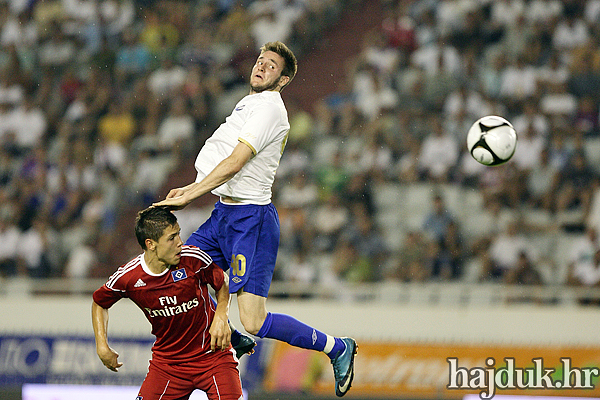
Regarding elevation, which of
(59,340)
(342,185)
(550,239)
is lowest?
(59,340)

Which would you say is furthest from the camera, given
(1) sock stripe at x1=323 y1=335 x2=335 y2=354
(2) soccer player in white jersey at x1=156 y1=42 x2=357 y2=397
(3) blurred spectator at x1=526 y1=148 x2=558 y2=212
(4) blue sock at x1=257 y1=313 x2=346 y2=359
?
(3) blurred spectator at x1=526 y1=148 x2=558 y2=212

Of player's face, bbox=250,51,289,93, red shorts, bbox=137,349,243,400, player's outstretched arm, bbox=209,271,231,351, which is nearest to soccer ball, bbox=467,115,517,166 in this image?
player's face, bbox=250,51,289,93

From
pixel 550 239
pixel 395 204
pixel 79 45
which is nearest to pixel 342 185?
pixel 395 204

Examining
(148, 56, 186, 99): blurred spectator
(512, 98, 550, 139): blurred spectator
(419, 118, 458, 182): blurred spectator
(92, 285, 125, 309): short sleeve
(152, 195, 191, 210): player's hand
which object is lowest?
(92, 285, 125, 309): short sleeve

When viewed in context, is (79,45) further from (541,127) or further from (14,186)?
(541,127)

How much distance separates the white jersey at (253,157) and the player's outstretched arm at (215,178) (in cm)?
16

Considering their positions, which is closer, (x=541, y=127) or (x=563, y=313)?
(x=563, y=313)

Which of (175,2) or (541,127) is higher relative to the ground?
(175,2)

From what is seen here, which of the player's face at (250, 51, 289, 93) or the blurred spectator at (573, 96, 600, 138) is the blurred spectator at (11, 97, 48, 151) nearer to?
the blurred spectator at (573, 96, 600, 138)

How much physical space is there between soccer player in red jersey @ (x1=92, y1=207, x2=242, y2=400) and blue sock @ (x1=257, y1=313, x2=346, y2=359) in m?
0.34

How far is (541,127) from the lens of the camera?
35.4 ft

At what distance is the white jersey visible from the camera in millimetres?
5281

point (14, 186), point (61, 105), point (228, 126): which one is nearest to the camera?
point (228, 126)

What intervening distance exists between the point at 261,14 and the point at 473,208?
16.5ft
